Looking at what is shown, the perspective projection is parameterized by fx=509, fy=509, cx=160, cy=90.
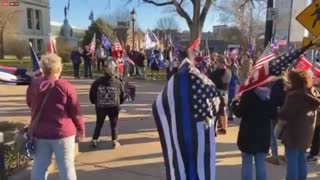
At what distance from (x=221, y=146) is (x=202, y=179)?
4.50m

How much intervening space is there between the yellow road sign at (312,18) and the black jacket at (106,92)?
3303 millimetres

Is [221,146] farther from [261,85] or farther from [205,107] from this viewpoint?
[205,107]

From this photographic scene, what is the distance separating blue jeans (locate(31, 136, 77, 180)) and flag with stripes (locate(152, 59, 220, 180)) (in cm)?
122

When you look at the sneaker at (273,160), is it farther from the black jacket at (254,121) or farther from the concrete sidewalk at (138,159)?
the black jacket at (254,121)

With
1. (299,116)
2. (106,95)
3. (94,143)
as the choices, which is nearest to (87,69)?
(94,143)

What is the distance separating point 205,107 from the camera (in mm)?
4812

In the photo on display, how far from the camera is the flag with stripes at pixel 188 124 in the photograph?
189 inches

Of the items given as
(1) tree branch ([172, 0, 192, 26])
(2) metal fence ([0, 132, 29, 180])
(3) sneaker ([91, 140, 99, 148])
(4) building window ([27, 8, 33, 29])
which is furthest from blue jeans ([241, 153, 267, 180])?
(4) building window ([27, 8, 33, 29])

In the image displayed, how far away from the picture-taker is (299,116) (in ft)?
20.6

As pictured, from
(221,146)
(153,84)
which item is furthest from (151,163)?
(153,84)

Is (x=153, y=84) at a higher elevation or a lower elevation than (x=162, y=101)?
lower

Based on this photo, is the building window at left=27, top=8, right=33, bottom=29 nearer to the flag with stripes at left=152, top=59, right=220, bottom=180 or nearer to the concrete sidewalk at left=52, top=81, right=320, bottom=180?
the concrete sidewalk at left=52, top=81, right=320, bottom=180

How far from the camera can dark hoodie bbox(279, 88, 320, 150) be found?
6258 mm

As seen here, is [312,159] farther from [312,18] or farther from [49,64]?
[49,64]
